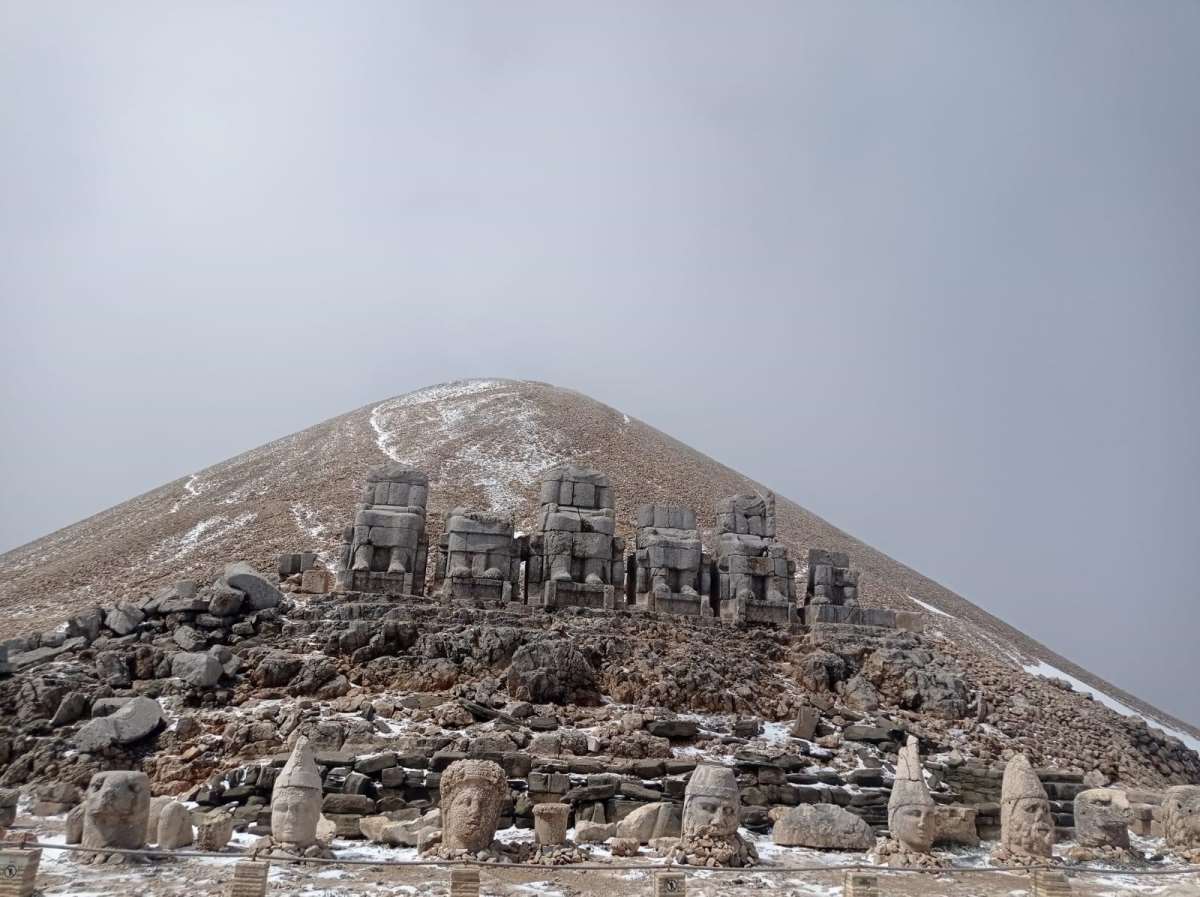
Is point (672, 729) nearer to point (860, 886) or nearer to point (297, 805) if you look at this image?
point (297, 805)

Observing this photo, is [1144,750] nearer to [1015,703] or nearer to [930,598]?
[1015,703]

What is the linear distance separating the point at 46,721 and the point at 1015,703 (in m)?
18.2

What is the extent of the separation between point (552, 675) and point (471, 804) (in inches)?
195

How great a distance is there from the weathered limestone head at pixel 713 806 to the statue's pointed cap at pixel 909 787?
207cm

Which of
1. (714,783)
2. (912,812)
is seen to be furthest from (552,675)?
(912,812)

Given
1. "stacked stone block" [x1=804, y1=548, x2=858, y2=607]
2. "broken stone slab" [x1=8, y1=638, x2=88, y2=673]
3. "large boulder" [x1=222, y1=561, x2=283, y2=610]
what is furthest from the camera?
"stacked stone block" [x1=804, y1=548, x2=858, y2=607]

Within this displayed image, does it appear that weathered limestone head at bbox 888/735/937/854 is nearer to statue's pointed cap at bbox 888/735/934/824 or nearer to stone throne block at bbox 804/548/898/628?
statue's pointed cap at bbox 888/735/934/824

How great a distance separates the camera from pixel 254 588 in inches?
658

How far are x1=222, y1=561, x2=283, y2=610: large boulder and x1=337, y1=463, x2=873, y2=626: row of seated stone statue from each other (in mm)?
1381

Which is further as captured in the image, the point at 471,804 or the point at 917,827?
the point at 917,827

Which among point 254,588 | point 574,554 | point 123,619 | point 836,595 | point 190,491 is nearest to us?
point 123,619

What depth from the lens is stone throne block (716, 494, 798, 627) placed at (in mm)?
19141

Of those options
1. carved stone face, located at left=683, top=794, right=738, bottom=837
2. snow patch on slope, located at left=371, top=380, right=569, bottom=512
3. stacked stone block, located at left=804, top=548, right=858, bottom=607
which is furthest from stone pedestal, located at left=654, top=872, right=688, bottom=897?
snow patch on slope, located at left=371, top=380, right=569, bottom=512

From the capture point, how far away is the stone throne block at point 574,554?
17984 millimetres
